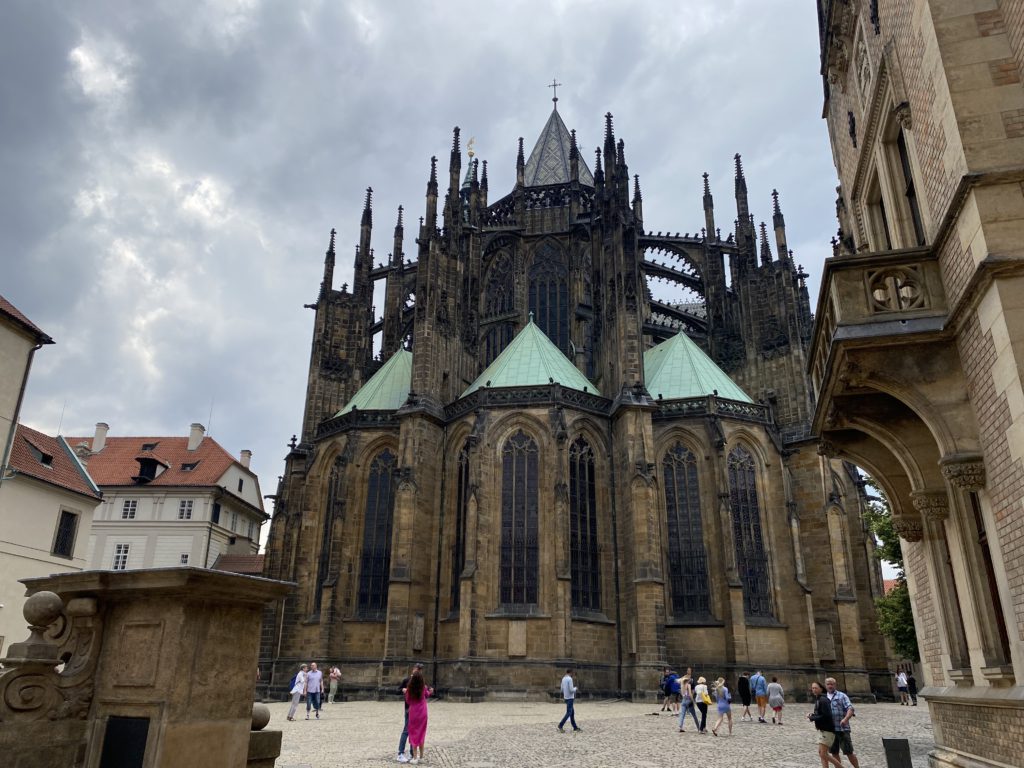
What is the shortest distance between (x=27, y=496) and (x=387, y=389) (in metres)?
15.2

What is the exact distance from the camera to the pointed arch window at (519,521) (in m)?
28.2

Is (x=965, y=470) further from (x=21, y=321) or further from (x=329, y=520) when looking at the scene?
(x=329, y=520)

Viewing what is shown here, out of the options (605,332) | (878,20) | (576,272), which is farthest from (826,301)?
(576,272)

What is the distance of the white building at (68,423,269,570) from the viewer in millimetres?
46562

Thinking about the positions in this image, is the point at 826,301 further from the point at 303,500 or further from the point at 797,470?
the point at 303,500

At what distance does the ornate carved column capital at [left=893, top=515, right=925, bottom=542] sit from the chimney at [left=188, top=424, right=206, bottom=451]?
50.3 m

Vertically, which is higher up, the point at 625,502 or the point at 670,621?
the point at 625,502

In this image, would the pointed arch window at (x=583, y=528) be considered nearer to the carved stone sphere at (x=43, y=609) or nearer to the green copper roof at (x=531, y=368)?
the green copper roof at (x=531, y=368)

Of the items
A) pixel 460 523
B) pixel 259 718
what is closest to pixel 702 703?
pixel 259 718

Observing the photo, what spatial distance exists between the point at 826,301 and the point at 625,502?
72.6ft

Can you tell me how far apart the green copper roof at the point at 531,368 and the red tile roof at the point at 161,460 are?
23.9 meters

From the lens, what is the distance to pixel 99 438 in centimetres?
5244

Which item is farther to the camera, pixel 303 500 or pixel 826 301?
pixel 303 500

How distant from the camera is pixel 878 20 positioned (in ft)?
34.0
